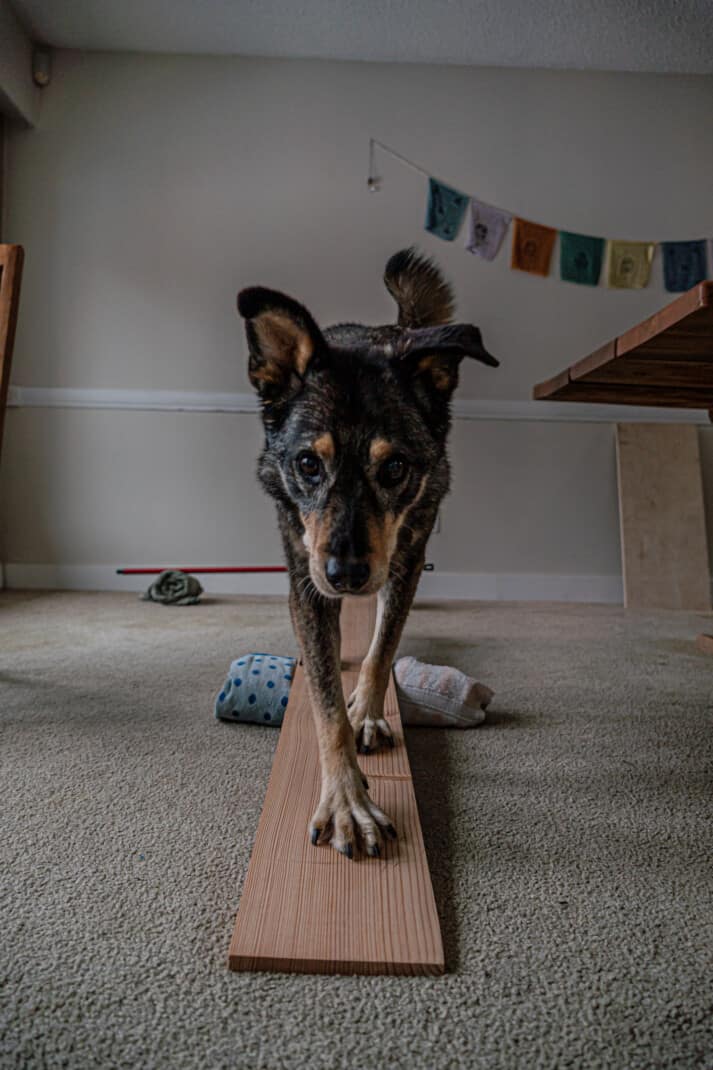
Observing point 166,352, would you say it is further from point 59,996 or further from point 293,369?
point 59,996

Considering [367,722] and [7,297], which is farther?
[7,297]

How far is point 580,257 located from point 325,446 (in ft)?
10.9

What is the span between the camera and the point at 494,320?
152 inches

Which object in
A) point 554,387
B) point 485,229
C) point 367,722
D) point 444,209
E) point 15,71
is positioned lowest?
point 367,722

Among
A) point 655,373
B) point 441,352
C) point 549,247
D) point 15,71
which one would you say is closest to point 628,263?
point 549,247

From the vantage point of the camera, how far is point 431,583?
384 cm

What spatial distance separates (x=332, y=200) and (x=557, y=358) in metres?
1.50

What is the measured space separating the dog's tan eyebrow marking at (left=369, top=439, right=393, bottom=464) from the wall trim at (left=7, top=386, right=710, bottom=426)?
2.80m

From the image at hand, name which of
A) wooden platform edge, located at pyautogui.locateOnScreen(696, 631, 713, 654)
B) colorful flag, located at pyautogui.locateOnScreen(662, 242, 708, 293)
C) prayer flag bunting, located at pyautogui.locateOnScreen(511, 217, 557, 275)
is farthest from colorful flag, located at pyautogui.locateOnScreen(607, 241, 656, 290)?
wooden platform edge, located at pyautogui.locateOnScreen(696, 631, 713, 654)

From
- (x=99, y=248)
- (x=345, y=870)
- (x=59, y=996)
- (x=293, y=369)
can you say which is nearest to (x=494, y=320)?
(x=99, y=248)

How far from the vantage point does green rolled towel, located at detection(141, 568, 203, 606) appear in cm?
337

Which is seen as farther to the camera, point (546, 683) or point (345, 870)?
point (546, 683)

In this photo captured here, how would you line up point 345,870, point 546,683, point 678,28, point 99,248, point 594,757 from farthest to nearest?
point 99,248 → point 678,28 → point 546,683 → point 594,757 → point 345,870

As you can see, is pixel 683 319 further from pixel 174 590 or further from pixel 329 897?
pixel 174 590
